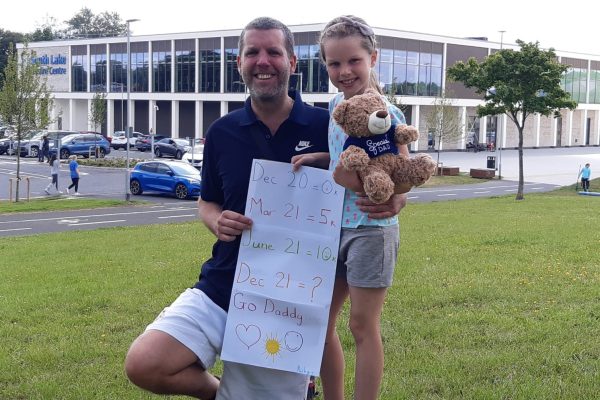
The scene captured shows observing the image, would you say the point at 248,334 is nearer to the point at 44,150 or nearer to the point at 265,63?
the point at 265,63

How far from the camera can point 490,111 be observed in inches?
1227

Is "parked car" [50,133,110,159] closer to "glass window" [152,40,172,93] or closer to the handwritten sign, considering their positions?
"glass window" [152,40,172,93]

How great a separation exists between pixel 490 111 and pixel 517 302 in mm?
25522

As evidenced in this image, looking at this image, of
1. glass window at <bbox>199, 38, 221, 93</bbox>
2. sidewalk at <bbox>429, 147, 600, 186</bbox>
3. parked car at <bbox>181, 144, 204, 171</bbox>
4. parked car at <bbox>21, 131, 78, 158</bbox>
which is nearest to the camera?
parked car at <bbox>181, 144, 204, 171</bbox>

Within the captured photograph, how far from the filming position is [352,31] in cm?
343

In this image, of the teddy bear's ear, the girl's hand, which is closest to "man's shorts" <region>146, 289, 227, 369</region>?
the girl's hand

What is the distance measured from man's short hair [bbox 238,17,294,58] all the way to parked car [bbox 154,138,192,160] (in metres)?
51.7

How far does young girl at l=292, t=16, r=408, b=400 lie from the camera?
3.40 metres

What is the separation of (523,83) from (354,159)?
29.5 m

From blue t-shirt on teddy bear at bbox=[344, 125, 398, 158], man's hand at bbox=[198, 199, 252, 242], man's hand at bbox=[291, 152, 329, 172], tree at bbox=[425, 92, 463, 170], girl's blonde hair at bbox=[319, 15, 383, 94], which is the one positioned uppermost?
tree at bbox=[425, 92, 463, 170]

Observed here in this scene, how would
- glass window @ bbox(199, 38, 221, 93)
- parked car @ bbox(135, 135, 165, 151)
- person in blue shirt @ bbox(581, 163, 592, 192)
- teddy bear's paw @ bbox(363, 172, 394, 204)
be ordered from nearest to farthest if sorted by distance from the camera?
teddy bear's paw @ bbox(363, 172, 394, 204) → person in blue shirt @ bbox(581, 163, 592, 192) → parked car @ bbox(135, 135, 165, 151) → glass window @ bbox(199, 38, 221, 93)

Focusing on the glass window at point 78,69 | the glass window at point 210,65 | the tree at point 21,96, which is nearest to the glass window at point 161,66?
the glass window at point 210,65

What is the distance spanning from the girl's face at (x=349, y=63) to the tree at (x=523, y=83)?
2790 centimetres

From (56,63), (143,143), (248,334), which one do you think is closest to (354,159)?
(248,334)
